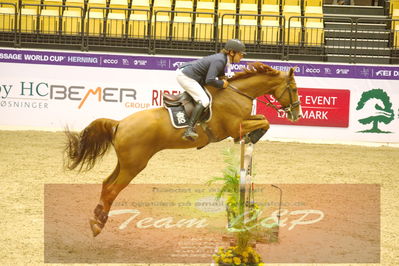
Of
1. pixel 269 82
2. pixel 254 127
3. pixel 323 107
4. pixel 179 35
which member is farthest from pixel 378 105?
pixel 254 127

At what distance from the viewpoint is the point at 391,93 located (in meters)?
17.6

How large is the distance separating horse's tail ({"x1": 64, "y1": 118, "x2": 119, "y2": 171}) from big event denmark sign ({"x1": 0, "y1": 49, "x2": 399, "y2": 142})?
8382 mm

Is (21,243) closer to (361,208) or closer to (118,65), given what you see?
(361,208)

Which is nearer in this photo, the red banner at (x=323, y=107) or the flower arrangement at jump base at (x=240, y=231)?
the flower arrangement at jump base at (x=240, y=231)

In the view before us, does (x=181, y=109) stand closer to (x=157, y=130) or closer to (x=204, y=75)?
(x=157, y=130)

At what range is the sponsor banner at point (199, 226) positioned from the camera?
8.28m

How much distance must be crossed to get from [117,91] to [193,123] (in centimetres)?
911

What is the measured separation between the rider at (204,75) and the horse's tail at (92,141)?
43.7 inches

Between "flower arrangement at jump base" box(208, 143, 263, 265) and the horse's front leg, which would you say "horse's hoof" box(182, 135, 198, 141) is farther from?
"flower arrangement at jump base" box(208, 143, 263, 265)

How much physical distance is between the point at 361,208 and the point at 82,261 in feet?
17.2

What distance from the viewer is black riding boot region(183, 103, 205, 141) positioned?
29.7 feet

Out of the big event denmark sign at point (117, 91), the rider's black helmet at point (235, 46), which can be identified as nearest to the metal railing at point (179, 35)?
the big event denmark sign at point (117, 91)

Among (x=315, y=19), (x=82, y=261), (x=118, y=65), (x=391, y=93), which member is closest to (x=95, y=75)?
(x=118, y=65)

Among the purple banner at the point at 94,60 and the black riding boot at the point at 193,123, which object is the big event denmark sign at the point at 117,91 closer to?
the purple banner at the point at 94,60
